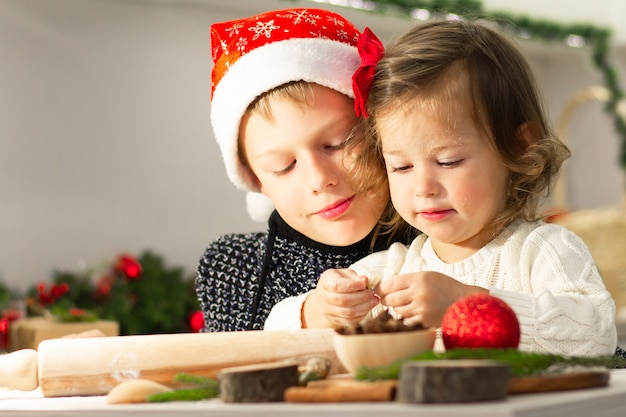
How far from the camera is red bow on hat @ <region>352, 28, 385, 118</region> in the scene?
50.0 inches

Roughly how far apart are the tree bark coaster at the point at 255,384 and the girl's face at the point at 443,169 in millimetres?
460

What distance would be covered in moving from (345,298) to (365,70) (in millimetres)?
428

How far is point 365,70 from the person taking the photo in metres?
1.30

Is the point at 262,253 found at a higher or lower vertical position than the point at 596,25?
lower

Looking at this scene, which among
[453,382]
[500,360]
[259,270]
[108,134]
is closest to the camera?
[453,382]

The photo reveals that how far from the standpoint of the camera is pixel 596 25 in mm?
5453

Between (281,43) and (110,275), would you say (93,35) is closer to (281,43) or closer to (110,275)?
(110,275)

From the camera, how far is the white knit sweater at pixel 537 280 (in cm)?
99

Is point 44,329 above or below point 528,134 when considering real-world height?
below

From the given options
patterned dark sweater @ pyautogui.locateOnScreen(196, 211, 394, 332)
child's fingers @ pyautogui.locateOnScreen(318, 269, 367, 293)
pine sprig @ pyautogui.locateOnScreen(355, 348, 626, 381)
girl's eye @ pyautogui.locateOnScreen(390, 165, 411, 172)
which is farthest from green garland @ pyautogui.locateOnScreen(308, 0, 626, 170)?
pine sprig @ pyautogui.locateOnScreen(355, 348, 626, 381)

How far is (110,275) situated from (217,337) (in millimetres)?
2996

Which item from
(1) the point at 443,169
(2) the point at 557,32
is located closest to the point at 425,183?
(1) the point at 443,169

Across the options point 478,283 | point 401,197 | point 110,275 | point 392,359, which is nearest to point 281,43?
point 401,197

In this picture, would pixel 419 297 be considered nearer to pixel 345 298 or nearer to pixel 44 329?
pixel 345 298
